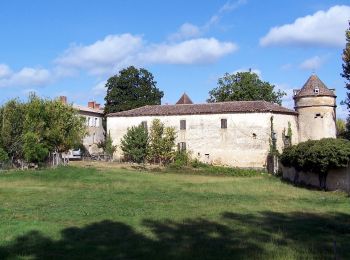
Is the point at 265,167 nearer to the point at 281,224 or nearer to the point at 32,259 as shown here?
the point at 281,224

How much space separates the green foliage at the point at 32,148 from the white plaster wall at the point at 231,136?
17628 millimetres

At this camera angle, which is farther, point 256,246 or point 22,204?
point 22,204

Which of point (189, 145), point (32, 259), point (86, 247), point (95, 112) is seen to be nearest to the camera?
point (32, 259)

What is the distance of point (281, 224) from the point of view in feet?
55.8

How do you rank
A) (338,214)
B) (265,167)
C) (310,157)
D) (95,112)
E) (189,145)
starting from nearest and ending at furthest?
1. (338,214)
2. (310,157)
3. (265,167)
4. (189,145)
5. (95,112)

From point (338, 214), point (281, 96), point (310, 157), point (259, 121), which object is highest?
point (281, 96)

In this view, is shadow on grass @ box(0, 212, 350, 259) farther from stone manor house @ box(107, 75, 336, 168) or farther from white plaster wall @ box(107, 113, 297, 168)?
stone manor house @ box(107, 75, 336, 168)

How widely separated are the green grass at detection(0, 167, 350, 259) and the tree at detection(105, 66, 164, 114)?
45091 millimetres

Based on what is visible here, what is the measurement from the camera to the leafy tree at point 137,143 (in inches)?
2180

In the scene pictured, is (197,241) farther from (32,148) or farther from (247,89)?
(247,89)

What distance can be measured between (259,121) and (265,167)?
5217mm

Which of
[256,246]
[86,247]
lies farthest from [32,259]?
[256,246]

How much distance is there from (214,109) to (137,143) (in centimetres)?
989

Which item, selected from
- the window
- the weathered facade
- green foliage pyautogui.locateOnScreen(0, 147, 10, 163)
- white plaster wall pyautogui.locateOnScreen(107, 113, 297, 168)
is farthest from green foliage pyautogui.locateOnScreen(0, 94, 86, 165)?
the weathered facade
